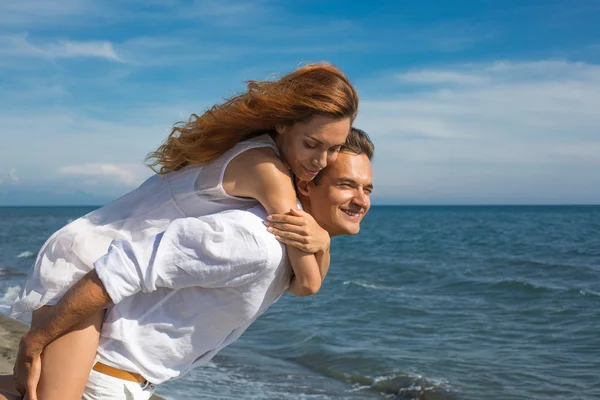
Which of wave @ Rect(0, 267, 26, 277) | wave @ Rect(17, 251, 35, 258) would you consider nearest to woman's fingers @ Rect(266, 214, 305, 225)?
wave @ Rect(0, 267, 26, 277)

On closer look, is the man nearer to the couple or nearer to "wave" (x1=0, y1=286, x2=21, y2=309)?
the couple

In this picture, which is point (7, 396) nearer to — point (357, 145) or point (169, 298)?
point (169, 298)

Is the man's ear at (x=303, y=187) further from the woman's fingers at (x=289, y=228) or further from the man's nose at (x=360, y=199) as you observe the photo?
the woman's fingers at (x=289, y=228)

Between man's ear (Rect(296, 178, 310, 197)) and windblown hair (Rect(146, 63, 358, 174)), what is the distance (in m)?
0.32

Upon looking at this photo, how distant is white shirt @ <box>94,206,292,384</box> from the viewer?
7.47 feet

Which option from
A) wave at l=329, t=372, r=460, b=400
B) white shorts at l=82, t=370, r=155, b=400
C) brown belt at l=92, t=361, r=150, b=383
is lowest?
wave at l=329, t=372, r=460, b=400

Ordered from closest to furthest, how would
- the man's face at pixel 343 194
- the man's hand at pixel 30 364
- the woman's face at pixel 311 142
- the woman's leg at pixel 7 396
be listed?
the man's hand at pixel 30 364
the woman's leg at pixel 7 396
the woman's face at pixel 311 142
the man's face at pixel 343 194

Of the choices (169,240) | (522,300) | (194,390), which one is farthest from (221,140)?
(522,300)

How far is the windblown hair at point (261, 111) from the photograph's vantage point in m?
2.73

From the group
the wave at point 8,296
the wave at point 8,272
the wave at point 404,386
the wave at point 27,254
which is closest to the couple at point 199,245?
the wave at point 404,386

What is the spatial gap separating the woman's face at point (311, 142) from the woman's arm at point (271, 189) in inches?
5.4

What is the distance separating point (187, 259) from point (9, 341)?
707 cm

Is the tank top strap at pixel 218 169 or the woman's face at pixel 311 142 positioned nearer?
the tank top strap at pixel 218 169

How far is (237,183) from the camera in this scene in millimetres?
2674
